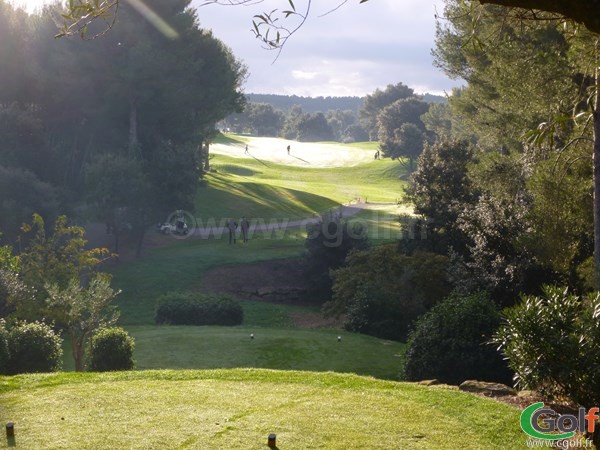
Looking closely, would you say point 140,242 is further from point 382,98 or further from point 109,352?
point 382,98

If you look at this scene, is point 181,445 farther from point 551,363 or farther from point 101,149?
point 101,149

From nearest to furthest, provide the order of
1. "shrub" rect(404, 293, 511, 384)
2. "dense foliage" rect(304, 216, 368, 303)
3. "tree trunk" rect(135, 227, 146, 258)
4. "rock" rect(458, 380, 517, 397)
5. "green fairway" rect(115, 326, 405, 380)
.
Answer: "rock" rect(458, 380, 517, 397) → "shrub" rect(404, 293, 511, 384) → "green fairway" rect(115, 326, 405, 380) → "dense foliage" rect(304, 216, 368, 303) → "tree trunk" rect(135, 227, 146, 258)

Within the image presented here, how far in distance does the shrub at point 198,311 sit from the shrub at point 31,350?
46.1ft

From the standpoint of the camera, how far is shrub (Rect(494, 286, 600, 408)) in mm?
9477

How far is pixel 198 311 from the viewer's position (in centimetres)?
3200

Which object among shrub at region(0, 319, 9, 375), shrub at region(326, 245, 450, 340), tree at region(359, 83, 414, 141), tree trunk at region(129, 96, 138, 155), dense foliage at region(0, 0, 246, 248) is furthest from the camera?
tree at region(359, 83, 414, 141)

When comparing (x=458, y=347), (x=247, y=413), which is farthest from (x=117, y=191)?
(x=247, y=413)

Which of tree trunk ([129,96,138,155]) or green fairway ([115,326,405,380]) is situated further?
tree trunk ([129,96,138,155])

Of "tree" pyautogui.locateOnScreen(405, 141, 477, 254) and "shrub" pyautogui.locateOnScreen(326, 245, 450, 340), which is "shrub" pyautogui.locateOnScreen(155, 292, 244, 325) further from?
"tree" pyautogui.locateOnScreen(405, 141, 477, 254)

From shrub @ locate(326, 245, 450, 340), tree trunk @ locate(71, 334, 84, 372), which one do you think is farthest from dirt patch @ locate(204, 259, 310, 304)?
tree trunk @ locate(71, 334, 84, 372)

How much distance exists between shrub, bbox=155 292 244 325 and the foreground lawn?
19.6 meters

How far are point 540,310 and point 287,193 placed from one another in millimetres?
64569

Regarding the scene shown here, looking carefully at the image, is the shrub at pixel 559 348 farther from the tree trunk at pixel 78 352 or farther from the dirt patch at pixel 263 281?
the dirt patch at pixel 263 281

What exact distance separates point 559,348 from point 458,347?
766 centimetres
